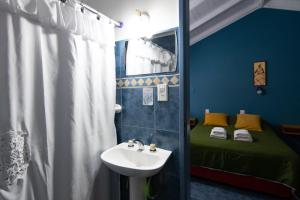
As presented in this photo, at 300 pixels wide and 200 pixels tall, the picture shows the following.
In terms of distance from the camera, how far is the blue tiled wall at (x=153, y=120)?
139cm

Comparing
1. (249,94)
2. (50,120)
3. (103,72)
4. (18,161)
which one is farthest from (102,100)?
(249,94)

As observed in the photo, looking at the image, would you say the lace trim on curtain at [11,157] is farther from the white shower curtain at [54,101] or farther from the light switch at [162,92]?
the light switch at [162,92]

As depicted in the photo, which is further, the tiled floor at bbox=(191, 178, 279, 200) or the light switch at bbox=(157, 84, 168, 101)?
the tiled floor at bbox=(191, 178, 279, 200)

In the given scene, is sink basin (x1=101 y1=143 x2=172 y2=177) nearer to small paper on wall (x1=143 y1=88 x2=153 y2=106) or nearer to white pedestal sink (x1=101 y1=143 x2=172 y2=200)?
white pedestal sink (x1=101 y1=143 x2=172 y2=200)

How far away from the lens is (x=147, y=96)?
1495mm

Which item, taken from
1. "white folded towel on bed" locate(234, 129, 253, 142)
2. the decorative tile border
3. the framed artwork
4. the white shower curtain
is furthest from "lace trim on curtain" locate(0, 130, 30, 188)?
the framed artwork

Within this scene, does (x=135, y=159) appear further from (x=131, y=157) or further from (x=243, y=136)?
(x=243, y=136)

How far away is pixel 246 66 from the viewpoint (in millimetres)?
3713

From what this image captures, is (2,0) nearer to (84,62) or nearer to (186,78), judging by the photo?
(84,62)

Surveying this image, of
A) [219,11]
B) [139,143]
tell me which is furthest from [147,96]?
[219,11]

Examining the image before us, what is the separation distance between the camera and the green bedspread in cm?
196

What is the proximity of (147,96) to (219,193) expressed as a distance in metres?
1.64

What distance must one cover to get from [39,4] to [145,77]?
0.86 metres

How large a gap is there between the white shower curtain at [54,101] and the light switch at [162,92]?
0.41 m
